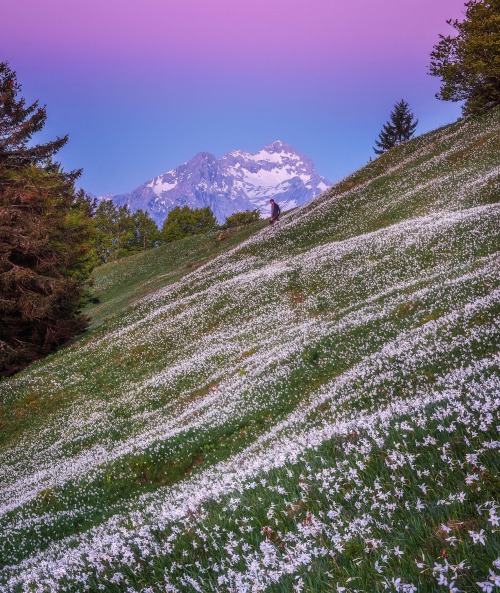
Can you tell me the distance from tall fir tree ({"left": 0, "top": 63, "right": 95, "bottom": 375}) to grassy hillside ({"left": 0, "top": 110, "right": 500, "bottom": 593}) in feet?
13.1

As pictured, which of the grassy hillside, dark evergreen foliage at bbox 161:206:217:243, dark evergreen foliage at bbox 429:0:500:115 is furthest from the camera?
dark evergreen foliage at bbox 161:206:217:243

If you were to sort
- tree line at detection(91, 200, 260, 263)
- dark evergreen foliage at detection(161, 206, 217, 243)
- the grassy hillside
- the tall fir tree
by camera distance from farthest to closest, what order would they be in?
dark evergreen foliage at detection(161, 206, 217, 243), tree line at detection(91, 200, 260, 263), the tall fir tree, the grassy hillside

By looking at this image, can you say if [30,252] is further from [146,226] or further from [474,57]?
[146,226]

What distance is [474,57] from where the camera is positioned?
4534 cm

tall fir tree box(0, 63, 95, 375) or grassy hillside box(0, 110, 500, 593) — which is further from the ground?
tall fir tree box(0, 63, 95, 375)

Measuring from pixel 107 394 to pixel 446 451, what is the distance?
2217 centimetres

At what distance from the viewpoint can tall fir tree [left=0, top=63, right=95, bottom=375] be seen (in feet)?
107

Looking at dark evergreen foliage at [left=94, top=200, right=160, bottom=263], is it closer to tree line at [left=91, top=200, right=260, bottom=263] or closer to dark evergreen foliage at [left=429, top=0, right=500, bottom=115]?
tree line at [left=91, top=200, right=260, bottom=263]

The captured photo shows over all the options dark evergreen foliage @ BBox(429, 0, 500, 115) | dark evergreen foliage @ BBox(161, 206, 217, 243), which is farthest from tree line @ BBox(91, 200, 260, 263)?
dark evergreen foliage @ BBox(429, 0, 500, 115)

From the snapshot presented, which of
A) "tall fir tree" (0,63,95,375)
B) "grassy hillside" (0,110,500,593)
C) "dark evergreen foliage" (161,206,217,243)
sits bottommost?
"grassy hillside" (0,110,500,593)

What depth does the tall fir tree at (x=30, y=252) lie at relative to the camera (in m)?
32.5

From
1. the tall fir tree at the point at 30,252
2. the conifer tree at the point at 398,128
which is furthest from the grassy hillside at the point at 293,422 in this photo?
the conifer tree at the point at 398,128

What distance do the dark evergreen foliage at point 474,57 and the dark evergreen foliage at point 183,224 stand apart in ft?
254

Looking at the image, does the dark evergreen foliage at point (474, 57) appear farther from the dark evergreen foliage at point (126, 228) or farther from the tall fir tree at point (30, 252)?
the dark evergreen foliage at point (126, 228)
